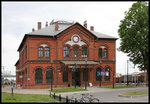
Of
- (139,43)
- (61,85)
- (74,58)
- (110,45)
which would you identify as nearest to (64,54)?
(74,58)

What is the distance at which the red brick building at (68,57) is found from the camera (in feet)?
136

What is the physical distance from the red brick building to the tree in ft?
25.1

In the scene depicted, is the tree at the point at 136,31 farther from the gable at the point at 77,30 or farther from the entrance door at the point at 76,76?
the entrance door at the point at 76,76

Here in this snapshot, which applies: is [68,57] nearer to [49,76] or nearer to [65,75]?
[65,75]

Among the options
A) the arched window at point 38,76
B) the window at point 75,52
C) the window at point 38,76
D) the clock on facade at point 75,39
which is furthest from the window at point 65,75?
the clock on facade at point 75,39

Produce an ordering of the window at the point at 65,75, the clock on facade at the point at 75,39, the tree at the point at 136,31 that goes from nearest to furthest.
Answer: the tree at the point at 136,31, the window at the point at 65,75, the clock on facade at the point at 75,39

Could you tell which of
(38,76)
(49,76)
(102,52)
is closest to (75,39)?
(102,52)

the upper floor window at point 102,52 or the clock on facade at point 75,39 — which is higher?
the clock on facade at point 75,39

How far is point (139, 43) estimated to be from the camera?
1428 inches

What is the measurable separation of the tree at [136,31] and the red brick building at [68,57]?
764 cm

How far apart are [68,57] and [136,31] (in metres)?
13.7

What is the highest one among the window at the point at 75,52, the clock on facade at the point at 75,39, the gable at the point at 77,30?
the gable at the point at 77,30

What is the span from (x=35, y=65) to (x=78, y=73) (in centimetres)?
830

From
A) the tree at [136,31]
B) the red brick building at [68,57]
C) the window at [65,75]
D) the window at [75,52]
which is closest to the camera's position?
the tree at [136,31]
